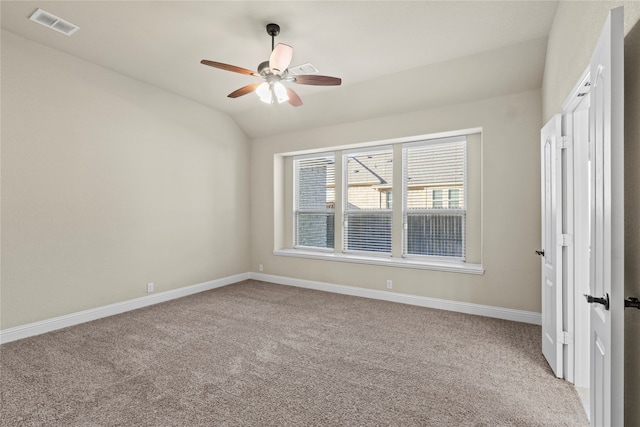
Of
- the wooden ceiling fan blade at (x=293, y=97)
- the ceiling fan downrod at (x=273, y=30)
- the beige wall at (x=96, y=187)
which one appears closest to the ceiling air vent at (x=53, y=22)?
the beige wall at (x=96, y=187)

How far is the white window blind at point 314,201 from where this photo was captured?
5574 mm

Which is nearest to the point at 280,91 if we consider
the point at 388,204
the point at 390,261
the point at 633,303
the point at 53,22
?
the point at 53,22

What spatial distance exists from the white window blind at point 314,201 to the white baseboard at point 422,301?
736 mm

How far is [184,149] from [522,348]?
16.4 ft

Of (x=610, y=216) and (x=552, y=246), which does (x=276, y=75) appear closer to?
(x=610, y=216)

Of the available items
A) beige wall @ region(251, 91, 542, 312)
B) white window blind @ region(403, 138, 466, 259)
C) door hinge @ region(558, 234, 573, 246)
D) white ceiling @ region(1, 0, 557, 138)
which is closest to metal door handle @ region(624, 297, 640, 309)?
door hinge @ region(558, 234, 573, 246)

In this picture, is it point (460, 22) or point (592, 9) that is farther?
point (460, 22)

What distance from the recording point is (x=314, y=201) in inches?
226

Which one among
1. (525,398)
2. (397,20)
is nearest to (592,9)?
(397,20)

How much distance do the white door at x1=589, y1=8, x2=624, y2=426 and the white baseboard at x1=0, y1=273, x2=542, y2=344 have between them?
268 centimetres

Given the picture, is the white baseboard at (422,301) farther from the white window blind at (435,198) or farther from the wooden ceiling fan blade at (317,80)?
the wooden ceiling fan blade at (317,80)

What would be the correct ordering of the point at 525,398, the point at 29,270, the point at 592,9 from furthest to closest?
the point at 29,270 → the point at 525,398 → the point at 592,9

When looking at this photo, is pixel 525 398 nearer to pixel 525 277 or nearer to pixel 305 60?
pixel 525 277

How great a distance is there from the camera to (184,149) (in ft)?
16.0
